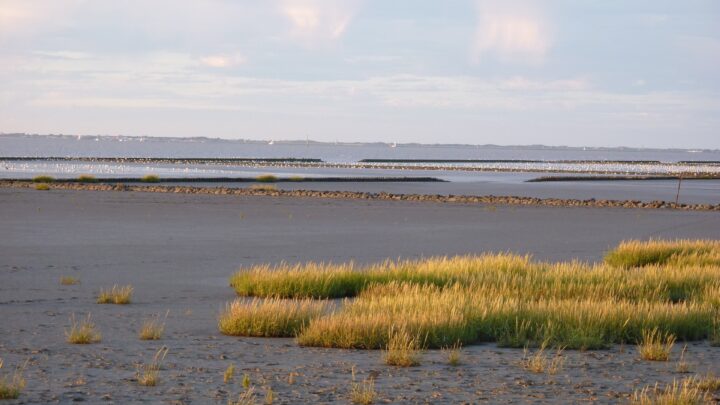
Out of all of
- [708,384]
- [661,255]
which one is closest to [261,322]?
[708,384]

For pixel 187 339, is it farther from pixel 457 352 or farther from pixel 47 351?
pixel 457 352

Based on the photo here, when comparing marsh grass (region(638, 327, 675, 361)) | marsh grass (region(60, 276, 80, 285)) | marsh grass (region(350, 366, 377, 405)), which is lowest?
marsh grass (region(60, 276, 80, 285))

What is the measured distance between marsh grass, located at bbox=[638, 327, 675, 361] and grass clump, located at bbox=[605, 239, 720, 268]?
8.73 meters

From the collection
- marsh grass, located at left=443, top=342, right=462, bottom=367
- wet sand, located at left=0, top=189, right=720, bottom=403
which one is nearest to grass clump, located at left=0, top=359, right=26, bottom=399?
wet sand, located at left=0, top=189, right=720, bottom=403

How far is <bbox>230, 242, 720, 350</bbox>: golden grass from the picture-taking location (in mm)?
12133

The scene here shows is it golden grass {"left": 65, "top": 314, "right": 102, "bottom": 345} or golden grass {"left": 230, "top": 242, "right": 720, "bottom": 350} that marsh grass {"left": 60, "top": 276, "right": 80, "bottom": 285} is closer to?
golden grass {"left": 230, "top": 242, "right": 720, "bottom": 350}

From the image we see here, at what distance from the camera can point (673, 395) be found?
344 inches

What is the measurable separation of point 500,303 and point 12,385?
6.31m

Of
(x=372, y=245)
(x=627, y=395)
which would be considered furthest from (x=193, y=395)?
(x=372, y=245)

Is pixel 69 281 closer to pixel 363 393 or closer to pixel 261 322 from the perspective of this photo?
pixel 261 322

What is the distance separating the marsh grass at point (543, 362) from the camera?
414 inches

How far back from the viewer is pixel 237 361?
11.0m

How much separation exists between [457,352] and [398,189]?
5557 centimetres

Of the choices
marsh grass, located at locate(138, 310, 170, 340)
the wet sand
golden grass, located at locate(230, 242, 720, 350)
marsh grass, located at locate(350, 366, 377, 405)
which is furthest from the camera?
marsh grass, located at locate(138, 310, 170, 340)
